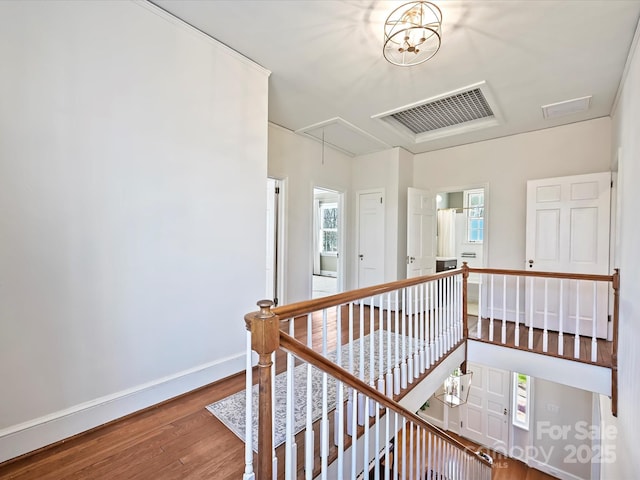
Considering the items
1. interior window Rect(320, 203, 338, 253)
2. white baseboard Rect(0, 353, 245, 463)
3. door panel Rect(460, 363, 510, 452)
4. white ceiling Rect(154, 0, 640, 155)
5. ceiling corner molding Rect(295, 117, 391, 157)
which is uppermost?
white ceiling Rect(154, 0, 640, 155)

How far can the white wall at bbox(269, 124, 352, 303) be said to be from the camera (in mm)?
3973

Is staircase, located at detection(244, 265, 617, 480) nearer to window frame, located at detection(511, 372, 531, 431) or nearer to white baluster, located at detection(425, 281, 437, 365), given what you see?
white baluster, located at detection(425, 281, 437, 365)

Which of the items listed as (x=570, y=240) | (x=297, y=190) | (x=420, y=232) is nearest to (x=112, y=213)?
(x=297, y=190)

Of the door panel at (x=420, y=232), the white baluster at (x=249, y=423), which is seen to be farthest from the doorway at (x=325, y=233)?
the white baluster at (x=249, y=423)

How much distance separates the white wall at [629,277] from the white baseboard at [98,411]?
2.96 meters

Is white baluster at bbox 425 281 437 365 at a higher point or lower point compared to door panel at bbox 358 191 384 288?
lower

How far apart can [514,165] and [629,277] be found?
2.41 meters

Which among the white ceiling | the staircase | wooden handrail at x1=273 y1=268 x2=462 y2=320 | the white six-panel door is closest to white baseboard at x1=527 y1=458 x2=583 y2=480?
the staircase

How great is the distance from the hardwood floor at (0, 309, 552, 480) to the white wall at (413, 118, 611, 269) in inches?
165

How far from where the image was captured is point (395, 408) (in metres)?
1.57

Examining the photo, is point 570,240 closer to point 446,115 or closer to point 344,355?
point 446,115

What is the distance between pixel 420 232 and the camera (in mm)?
4734

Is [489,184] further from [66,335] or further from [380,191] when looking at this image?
[66,335]

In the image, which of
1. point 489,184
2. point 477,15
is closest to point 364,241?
point 489,184
